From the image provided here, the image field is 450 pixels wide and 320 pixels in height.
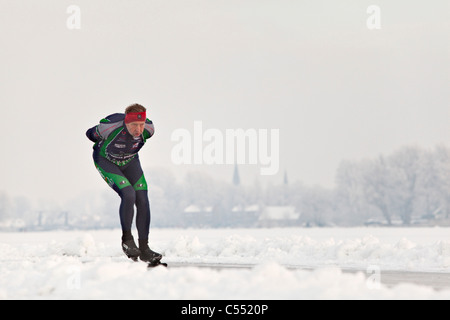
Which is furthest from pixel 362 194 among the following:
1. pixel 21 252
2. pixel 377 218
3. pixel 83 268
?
pixel 83 268

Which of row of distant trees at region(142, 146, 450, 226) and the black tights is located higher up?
the black tights

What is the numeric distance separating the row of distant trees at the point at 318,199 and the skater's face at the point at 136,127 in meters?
94.3

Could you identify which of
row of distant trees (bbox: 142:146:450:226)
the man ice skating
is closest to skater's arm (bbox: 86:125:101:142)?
the man ice skating

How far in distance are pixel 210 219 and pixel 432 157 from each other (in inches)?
1995

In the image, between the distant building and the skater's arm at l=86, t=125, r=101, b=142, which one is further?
the distant building

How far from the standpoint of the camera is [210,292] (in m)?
6.88

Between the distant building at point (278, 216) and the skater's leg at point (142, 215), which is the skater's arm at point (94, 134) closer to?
the skater's leg at point (142, 215)

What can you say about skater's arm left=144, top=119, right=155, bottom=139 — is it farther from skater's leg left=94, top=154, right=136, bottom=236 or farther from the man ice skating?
skater's leg left=94, top=154, right=136, bottom=236

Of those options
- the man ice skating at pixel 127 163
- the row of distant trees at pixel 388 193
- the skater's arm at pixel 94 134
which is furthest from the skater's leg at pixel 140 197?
the row of distant trees at pixel 388 193

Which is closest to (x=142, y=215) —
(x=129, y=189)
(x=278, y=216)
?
(x=129, y=189)

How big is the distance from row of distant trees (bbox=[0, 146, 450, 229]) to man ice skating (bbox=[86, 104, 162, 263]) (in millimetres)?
93610

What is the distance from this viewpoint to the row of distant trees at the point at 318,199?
10281 centimetres

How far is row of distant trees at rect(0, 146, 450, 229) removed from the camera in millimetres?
102812

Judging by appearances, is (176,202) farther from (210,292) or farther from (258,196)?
(210,292)
